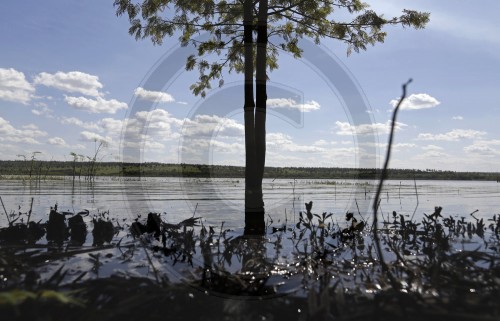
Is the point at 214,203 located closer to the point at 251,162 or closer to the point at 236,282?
the point at 251,162

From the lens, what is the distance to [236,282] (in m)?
4.46

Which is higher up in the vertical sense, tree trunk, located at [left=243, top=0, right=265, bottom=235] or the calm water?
tree trunk, located at [left=243, top=0, right=265, bottom=235]

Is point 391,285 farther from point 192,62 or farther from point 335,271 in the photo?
point 192,62

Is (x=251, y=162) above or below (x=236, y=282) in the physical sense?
above

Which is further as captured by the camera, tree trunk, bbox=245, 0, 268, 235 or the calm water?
the calm water

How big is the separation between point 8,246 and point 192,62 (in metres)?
7.41

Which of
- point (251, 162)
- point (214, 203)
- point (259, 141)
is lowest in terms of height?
point (214, 203)

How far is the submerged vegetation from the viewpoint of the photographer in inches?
148

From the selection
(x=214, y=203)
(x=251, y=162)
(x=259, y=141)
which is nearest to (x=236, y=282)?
(x=251, y=162)

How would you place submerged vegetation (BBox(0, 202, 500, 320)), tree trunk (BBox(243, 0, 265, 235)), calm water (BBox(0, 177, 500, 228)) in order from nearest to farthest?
submerged vegetation (BBox(0, 202, 500, 320))
tree trunk (BBox(243, 0, 265, 235))
calm water (BBox(0, 177, 500, 228))

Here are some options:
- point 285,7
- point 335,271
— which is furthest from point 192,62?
point 335,271

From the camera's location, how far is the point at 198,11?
1132 cm

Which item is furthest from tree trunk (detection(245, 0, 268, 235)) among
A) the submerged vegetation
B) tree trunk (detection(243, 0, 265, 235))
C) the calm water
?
the submerged vegetation

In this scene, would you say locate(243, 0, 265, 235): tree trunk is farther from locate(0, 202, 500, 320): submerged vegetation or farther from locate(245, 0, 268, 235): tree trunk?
locate(0, 202, 500, 320): submerged vegetation
